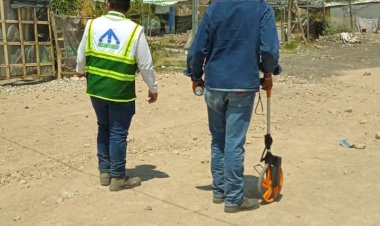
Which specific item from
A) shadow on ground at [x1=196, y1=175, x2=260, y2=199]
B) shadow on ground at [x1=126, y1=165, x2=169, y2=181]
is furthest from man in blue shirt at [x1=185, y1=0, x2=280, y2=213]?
shadow on ground at [x1=126, y1=165, x2=169, y2=181]

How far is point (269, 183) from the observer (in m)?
4.55

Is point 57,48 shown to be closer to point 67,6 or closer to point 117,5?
point 67,6

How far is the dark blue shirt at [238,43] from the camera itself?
4082 millimetres

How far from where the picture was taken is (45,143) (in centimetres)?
694

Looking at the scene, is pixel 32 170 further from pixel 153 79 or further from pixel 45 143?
pixel 153 79

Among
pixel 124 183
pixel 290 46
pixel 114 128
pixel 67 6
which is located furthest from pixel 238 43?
pixel 290 46

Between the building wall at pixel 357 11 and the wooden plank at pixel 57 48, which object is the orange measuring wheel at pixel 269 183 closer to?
the wooden plank at pixel 57 48

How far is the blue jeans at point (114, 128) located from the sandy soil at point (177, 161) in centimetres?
29

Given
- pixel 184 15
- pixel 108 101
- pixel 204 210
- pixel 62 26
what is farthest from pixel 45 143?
pixel 184 15

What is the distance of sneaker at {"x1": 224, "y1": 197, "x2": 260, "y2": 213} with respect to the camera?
4.37 meters

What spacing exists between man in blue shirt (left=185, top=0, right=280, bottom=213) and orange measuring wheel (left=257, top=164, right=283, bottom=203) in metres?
0.17

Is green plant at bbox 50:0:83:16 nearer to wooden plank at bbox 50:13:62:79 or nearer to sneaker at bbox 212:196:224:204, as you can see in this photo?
wooden plank at bbox 50:13:62:79

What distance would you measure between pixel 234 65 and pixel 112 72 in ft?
3.86

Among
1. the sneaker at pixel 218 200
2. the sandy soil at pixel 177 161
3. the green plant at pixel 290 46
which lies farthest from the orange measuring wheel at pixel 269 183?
the green plant at pixel 290 46
